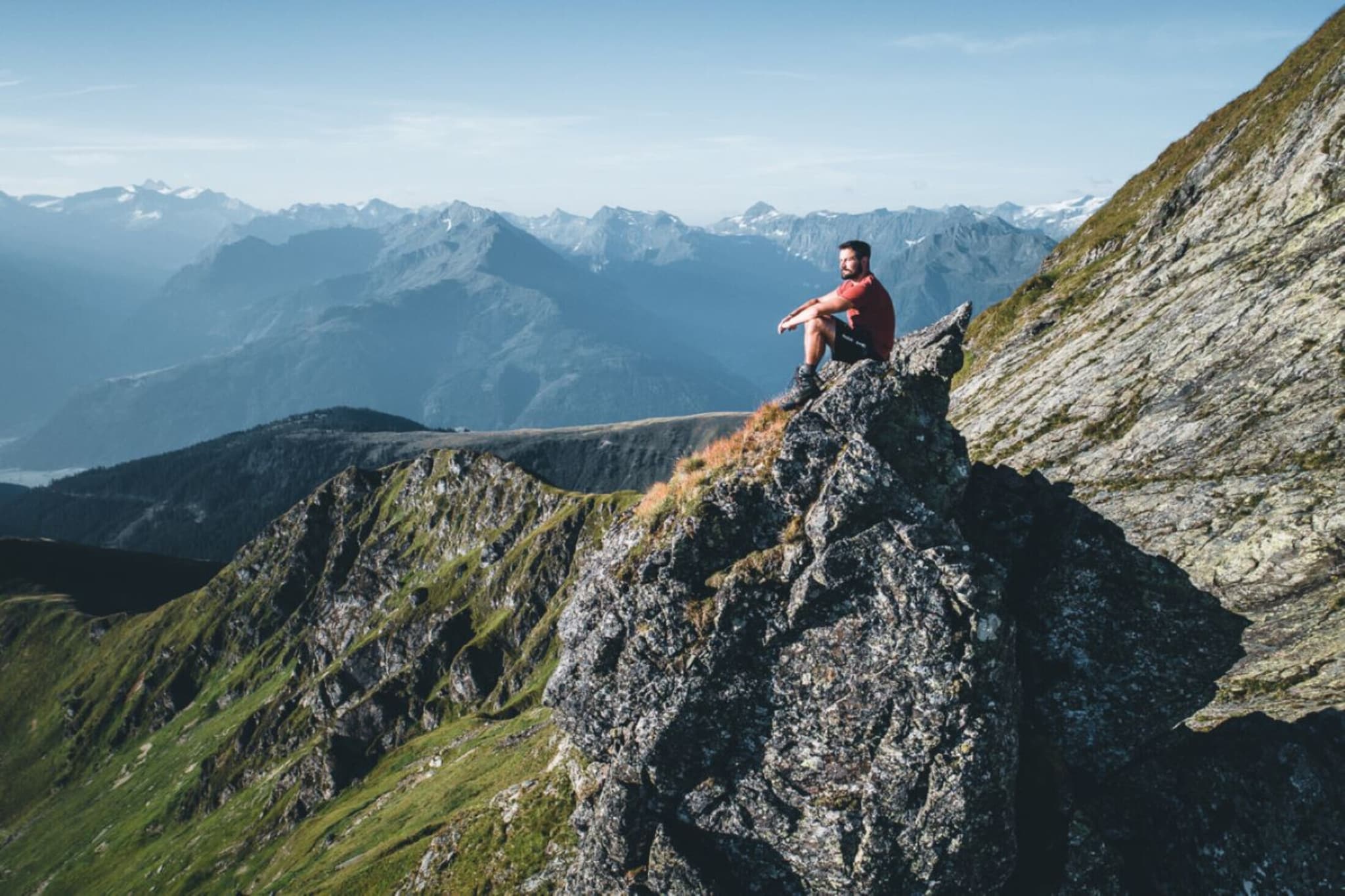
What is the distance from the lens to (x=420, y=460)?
15738cm

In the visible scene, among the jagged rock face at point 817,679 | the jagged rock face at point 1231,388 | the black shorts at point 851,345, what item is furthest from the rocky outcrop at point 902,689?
the jagged rock face at point 1231,388

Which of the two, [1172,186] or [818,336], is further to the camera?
[1172,186]

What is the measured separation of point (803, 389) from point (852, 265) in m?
4.04

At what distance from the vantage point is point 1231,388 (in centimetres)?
3416

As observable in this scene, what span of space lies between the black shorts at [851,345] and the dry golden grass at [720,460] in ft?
8.51

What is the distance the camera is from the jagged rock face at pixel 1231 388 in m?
23.2

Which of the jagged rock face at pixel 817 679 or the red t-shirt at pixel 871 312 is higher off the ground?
the red t-shirt at pixel 871 312

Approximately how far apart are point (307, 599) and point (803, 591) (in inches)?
6575

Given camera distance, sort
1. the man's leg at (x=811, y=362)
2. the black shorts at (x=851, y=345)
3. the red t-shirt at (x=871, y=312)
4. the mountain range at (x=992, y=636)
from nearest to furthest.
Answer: the mountain range at (x=992, y=636) < the red t-shirt at (x=871, y=312) < the man's leg at (x=811, y=362) < the black shorts at (x=851, y=345)

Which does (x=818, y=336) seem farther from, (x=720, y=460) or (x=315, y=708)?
(x=315, y=708)

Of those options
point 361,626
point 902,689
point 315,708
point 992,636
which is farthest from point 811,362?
point 361,626

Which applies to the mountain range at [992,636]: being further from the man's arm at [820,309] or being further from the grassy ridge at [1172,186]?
the grassy ridge at [1172,186]

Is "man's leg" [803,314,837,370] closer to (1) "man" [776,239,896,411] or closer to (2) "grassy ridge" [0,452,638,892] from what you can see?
(1) "man" [776,239,896,411]

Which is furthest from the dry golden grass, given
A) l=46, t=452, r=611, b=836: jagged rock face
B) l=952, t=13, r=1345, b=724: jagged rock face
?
l=46, t=452, r=611, b=836: jagged rock face
